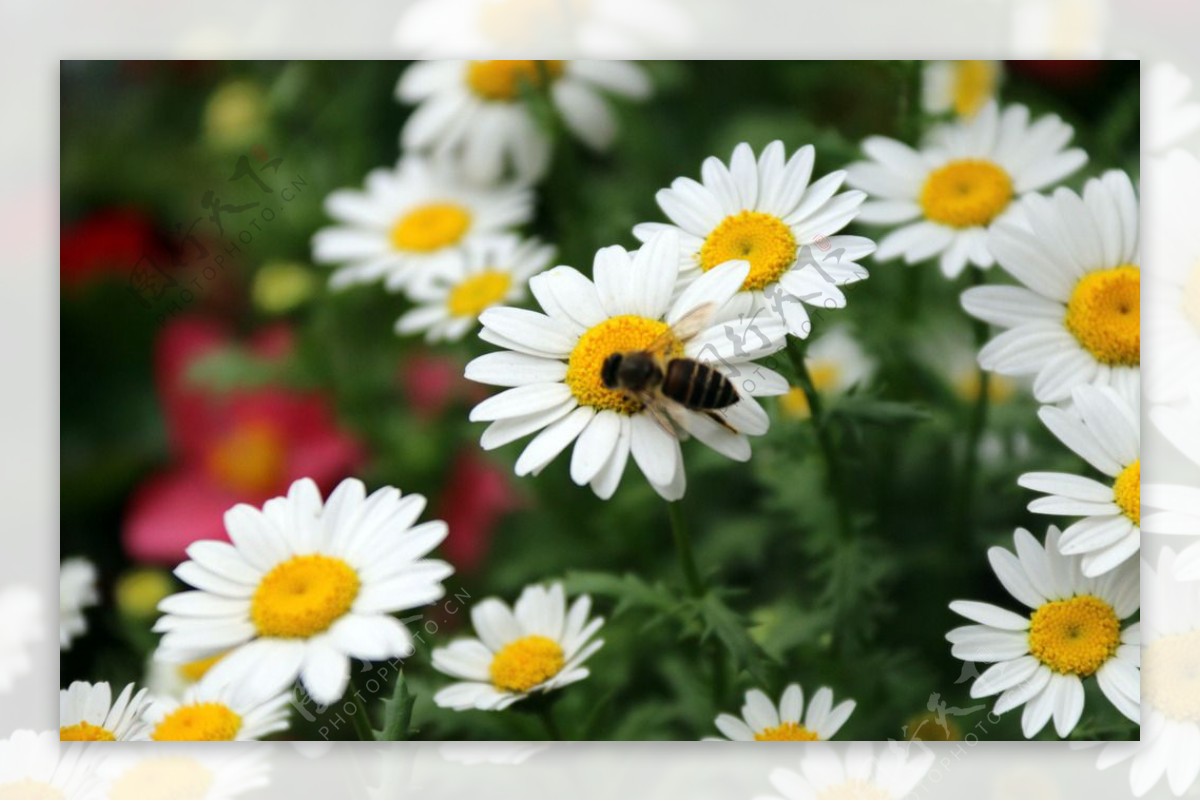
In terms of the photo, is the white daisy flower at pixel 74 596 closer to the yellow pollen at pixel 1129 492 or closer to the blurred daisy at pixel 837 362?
the blurred daisy at pixel 837 362

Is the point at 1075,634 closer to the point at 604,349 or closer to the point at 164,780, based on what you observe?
the point at 604,349

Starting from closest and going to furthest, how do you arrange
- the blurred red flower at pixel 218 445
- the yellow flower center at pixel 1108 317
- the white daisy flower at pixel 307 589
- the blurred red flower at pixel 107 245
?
the white daisy flower at pixel 307 589 → the yellow flower center at pixel 1108 317 → the blurred red flower at pixel 107 245 → the blurred red flower at pixel 218 445

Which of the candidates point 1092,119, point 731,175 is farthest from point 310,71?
point 1092,119

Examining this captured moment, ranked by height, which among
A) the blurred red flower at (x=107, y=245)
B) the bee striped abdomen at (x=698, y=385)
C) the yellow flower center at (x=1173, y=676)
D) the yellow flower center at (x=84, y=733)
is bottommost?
the yellow flower center at (x=84, y=733)

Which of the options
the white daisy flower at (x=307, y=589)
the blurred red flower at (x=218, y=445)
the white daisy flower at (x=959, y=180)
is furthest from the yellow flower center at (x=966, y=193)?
the blurred red flower at (x=218, y=445)

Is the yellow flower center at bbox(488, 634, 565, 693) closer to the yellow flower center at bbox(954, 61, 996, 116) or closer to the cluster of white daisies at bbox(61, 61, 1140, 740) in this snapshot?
the cluster of white daisies at bbox(61, 61, 1140, 740)

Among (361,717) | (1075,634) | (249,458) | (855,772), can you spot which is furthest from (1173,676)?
(249,458)

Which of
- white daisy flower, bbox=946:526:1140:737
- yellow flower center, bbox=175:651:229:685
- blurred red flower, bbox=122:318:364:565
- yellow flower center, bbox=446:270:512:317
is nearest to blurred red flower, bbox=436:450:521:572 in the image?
blurred red flower, bbox=122:318:364:565
